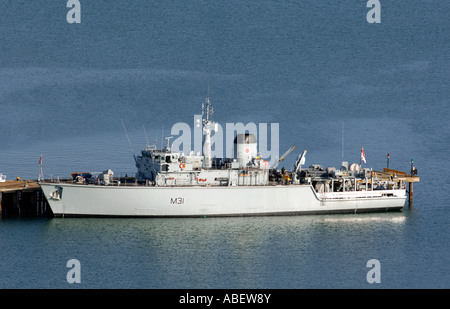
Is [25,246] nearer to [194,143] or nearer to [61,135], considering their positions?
[194,143]

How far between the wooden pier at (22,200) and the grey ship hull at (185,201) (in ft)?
14.0

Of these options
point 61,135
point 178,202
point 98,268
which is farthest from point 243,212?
point 61,135

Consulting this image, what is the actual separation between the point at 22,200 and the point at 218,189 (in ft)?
61.0

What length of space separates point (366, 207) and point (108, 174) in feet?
77.7

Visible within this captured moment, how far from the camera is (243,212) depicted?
228 feet

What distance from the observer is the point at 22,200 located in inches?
2876

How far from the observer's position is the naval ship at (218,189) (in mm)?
67312
